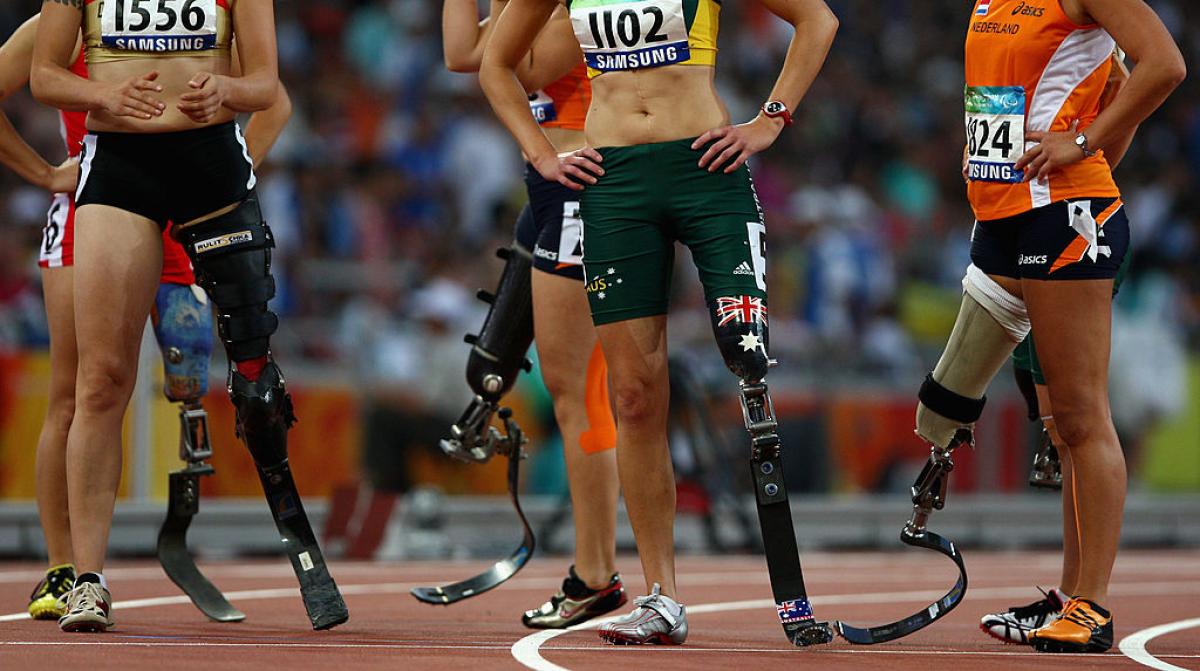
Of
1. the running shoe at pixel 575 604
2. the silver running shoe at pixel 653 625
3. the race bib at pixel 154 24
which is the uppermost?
the race bib at pixel 154 24

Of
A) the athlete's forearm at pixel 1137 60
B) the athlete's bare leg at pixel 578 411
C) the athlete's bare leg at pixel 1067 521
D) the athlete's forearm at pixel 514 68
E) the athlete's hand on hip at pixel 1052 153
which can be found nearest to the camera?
the athlete's forearm at pixel 1137 60

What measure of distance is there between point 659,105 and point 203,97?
160 cm

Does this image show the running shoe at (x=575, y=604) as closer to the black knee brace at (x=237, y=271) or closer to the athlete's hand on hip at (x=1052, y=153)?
the black knee brace at (x=237, y=271)

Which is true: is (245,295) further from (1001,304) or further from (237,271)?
(1001,304)

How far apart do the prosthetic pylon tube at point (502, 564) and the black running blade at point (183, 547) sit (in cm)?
77

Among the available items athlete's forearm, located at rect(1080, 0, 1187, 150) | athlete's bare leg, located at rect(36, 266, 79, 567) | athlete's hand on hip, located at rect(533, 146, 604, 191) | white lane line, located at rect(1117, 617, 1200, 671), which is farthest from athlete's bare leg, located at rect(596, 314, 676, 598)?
athlete's bare leg, located at rect(36, 266, 79, 567)

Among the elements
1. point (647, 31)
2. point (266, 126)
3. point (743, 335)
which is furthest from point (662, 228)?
point (266, 126)

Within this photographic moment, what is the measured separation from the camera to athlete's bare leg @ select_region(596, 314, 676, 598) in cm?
599

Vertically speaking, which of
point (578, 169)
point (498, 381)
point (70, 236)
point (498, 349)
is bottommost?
point (498, 381)

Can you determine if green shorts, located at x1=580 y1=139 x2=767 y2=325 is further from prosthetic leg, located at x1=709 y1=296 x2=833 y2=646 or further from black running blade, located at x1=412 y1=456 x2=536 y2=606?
black running blade, located at x1=412 y1=456 x2=536 y2=606

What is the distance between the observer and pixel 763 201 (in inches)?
678

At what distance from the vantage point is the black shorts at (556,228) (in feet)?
22.3

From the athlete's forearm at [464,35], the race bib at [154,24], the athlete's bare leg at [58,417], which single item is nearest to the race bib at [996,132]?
the athlete's forearm at [464,35]

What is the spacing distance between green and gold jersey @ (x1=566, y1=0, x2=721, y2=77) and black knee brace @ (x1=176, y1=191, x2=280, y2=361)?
4.70ft
